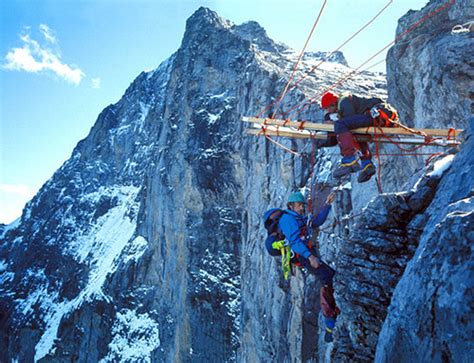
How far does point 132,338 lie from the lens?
42625 mm

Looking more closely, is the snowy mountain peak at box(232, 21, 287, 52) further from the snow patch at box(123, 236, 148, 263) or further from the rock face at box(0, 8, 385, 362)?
the snow patch at box(123, 236, 148, 263)

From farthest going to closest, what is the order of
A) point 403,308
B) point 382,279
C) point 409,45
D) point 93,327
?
point 93,327 < point 409,45 < point 382,279 < point 403,308

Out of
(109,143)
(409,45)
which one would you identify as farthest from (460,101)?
(109,143)

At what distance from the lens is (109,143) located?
79.6 m

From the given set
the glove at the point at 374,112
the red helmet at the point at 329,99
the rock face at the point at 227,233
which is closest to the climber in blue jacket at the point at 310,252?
the rock face at the point at 227,233

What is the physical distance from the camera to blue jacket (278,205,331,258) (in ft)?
21.0

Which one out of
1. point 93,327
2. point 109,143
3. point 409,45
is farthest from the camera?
point 109,143

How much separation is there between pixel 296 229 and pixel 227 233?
85.6ft

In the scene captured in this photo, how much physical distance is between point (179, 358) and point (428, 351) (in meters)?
31.9

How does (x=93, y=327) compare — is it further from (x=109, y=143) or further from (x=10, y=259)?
(x=109, y=143)

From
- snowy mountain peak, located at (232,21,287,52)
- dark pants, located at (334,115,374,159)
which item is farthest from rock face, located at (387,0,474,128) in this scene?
snowy mountain peak, located at (232,21,287,52)

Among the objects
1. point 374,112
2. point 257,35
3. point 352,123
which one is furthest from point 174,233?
point 374,112

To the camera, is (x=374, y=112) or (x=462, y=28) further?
(x=462, y=28)

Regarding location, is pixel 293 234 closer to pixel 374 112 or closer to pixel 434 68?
pixel 374 112
